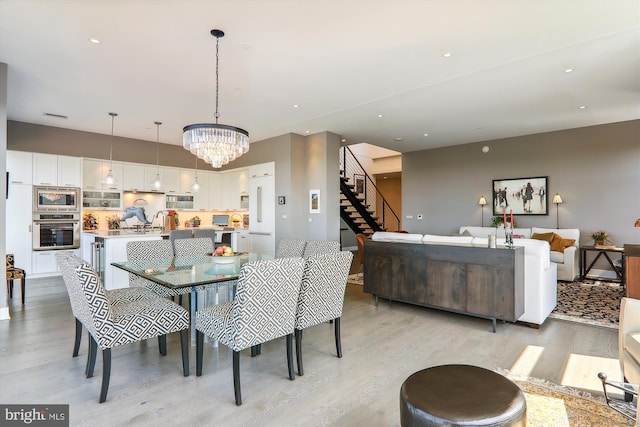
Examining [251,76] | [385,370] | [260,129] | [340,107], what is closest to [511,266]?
[385,370]

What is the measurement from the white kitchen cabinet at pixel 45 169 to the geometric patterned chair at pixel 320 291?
649cm

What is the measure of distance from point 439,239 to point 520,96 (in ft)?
8.85

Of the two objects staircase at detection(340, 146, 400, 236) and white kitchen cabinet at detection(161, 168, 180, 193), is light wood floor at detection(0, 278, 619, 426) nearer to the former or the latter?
white kitchen cabinet at detection(161, 168, 180, 193)

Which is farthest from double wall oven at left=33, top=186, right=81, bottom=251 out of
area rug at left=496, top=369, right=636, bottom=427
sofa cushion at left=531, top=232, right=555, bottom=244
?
sofa cushion at left=531, top=232, right=555, bottom=244

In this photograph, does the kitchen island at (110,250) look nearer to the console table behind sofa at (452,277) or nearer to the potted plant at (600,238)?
the console table behind sofa at (452,277)

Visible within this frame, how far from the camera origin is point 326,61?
382cm

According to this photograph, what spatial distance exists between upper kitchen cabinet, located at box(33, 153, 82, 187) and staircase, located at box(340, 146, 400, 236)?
20.5ft

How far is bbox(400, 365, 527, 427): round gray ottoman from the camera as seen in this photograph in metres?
1.32

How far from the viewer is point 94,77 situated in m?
4.25

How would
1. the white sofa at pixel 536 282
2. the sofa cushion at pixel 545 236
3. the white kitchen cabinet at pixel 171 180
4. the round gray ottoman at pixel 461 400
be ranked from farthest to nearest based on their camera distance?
the white kitchen cabinet at pixel 171 180
the sofa cushion at pixel 545 236
the white sofa at pixel 536 282
the round gray ottoman at pixel 461 400

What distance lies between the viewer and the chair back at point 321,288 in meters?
2.64

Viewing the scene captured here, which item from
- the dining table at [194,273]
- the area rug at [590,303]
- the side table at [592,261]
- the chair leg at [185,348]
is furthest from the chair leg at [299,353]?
the side table at [592,261]

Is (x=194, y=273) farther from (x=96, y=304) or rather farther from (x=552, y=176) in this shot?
(x=552, y=176)

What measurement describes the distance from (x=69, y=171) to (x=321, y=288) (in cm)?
659
